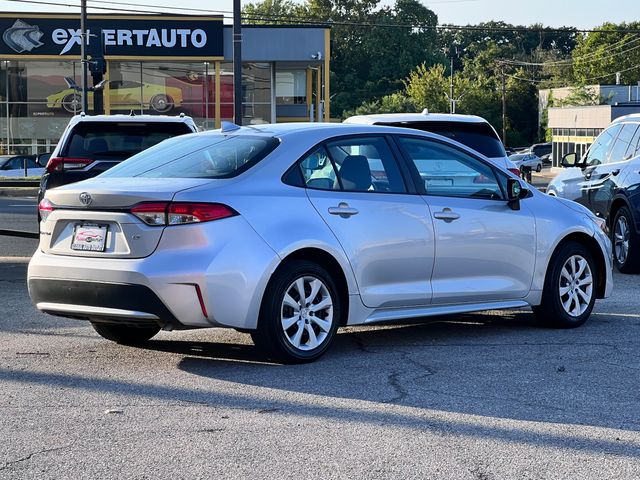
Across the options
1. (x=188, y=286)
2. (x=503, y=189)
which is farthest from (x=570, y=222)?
(x=188, y=286)

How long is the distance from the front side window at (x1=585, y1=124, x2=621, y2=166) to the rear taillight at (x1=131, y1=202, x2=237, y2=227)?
8348mm

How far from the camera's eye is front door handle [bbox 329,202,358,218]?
298 inches

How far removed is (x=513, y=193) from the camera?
8641mm

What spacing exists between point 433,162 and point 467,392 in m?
2.32

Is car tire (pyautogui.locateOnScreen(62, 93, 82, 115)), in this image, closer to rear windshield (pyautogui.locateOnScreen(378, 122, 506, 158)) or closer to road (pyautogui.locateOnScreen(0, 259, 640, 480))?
rear windshield (pyautogui.locateOnScreen(378, 122, 506, 158))

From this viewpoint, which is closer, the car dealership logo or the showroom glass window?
the car dealership logo

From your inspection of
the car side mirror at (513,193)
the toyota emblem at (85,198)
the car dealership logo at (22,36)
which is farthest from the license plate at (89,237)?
the car dealership logo at (22,36)

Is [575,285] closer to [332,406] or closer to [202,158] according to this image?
[202,158]

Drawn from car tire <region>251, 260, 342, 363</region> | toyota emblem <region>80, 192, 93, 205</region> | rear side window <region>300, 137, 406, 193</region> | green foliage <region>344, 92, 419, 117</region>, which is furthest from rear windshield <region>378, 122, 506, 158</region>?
green foliage <region>344, 92, 419, 117</region>

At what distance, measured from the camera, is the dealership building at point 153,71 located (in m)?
44.4

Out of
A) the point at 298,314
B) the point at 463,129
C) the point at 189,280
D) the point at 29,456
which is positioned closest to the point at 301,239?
the point at 298,314

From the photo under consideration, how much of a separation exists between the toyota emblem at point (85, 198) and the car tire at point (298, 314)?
1258 millimetres

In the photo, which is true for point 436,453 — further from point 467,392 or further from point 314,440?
point 467,392

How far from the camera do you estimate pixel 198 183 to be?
7.23 metres
